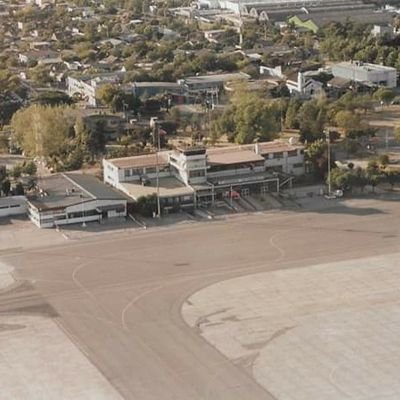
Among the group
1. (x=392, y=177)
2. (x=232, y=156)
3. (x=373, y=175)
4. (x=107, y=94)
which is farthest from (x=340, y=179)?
(x=107, y=94)

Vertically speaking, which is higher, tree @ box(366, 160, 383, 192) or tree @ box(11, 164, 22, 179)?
tree @ box(11, 164, 22, 179)

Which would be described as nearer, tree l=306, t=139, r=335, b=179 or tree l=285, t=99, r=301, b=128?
tree l=306, t=139, r=335, b=179

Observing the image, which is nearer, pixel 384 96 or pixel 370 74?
pixel 384 96

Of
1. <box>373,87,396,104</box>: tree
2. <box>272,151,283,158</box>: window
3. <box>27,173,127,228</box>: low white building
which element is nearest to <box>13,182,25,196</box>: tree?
<box>27,173,127,228</box>: low white building

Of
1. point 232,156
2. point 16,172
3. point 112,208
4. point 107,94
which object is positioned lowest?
point 112,208

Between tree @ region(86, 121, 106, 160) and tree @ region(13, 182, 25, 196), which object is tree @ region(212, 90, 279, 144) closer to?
tree @ region(86, 121, 106, 160)

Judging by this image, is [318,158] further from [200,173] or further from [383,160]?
[200,173]

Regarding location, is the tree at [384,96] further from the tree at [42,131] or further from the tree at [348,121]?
the tree at [42,131]
